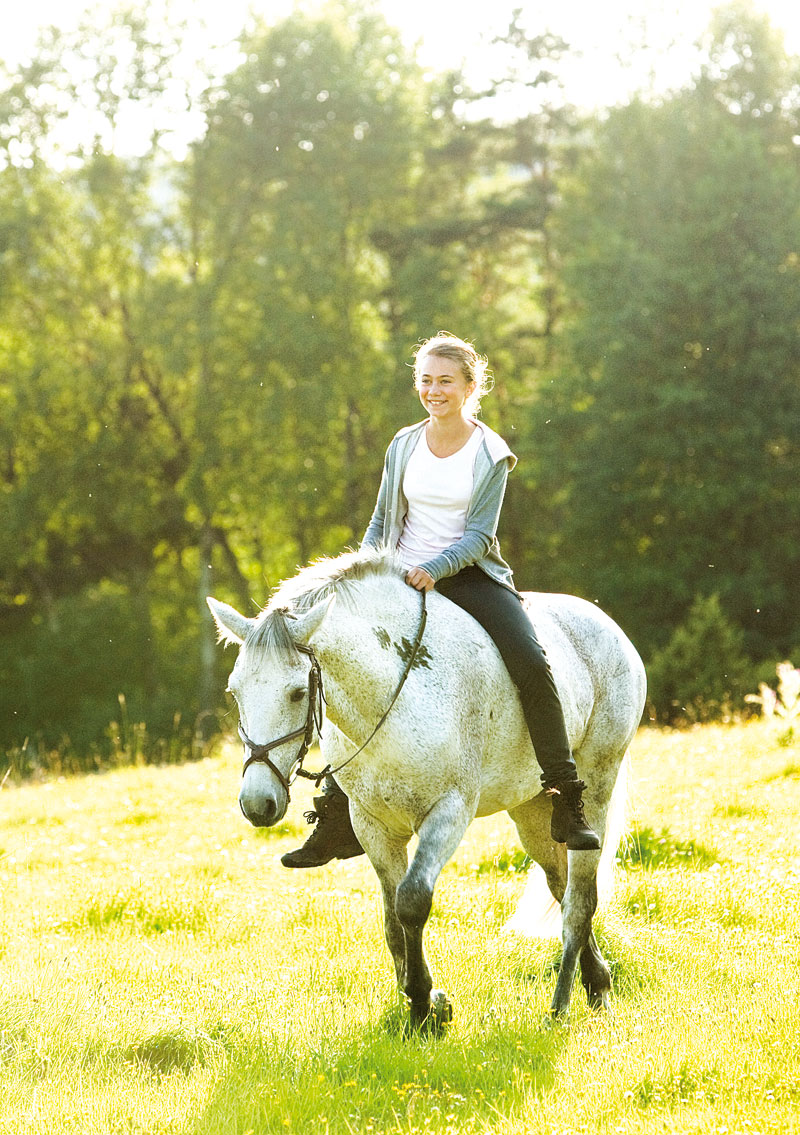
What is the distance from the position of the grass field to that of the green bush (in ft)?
49.9

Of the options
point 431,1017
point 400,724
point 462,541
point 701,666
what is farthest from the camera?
point 701,666

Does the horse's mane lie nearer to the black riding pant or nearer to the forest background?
the black riding pant

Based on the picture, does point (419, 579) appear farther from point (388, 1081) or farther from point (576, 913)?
point (388, 1081)

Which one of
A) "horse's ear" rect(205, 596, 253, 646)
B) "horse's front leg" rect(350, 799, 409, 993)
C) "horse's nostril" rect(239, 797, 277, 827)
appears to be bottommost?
"horse's front leg" rect(350, 799, 409, 993)

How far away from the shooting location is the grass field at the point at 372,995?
173 inches

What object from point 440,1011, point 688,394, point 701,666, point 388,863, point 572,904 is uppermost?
point 688,394

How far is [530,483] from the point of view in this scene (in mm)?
32000

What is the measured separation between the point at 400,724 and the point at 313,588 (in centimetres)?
72

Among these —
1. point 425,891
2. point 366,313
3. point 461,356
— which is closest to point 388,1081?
point 425,891

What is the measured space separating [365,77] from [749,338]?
13.3m

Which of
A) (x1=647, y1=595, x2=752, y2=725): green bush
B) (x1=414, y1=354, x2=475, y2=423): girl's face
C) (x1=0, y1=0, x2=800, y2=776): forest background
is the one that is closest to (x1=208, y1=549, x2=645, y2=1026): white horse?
(x1=414, y1=354, x2=475, y2=423): girl's face

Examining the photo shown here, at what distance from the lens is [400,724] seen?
505 centimetres

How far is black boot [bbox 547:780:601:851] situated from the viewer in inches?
219

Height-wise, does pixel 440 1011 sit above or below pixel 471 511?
below
